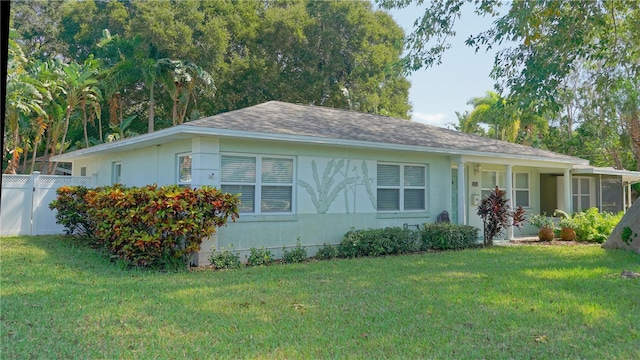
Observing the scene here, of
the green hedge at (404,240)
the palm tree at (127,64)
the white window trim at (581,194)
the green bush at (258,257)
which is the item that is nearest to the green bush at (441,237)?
the green hedge at (404,240)

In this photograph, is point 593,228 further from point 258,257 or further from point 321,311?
point 321,311

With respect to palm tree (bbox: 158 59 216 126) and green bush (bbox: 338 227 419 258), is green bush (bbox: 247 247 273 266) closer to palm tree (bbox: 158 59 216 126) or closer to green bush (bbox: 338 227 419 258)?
green bush (bbox: 338 227 419 258)

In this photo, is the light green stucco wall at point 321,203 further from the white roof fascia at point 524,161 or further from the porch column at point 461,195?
the white roof fascia at point 524,161

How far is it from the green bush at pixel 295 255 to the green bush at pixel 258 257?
44 centimetres

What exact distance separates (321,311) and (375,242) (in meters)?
5.61

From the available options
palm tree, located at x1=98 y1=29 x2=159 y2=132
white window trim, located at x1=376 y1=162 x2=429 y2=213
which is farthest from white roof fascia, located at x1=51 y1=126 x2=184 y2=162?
palm tree, located at x1=98 y1=29 x2=159 y2=132

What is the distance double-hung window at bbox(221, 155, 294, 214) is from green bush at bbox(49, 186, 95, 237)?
4838 mm

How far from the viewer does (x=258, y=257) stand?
9984mm

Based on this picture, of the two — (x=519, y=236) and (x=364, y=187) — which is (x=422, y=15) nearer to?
(x=364, y=187)

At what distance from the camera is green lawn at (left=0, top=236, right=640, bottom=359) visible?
4.62 m

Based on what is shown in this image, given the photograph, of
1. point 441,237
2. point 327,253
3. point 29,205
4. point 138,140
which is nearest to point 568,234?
point 441,237

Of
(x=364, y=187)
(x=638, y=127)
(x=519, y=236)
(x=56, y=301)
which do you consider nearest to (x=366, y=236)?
(x=364, y=187)

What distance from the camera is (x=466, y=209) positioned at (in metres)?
15.0

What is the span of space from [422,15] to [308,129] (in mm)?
3632
